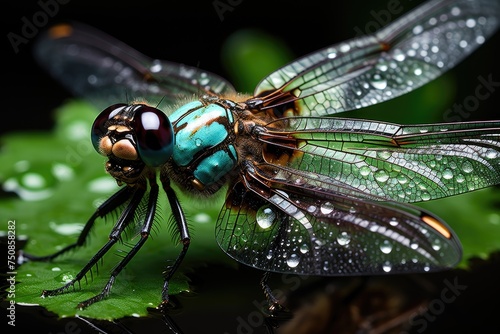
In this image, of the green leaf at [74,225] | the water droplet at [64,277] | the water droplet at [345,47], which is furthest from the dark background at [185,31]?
the water droplet at [64,277]

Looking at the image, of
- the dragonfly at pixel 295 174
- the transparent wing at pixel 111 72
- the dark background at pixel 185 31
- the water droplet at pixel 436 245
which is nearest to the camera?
the water droplet at pixel 436 245

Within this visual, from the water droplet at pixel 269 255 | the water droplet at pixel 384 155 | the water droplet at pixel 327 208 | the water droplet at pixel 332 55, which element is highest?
the water droplet at pixel 332 55

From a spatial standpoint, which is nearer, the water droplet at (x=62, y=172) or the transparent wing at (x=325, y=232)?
the transparent wing at (x=325, y=232)

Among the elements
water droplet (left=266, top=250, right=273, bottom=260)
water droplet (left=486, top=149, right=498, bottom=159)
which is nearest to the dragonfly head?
water droplet (left=266, top=250, right=273, bottom=260)

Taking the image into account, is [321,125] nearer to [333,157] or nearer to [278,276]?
[333,157]

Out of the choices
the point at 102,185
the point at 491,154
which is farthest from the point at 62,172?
the point at 491,154

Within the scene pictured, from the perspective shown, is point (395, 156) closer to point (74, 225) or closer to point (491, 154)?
point (491, 154)

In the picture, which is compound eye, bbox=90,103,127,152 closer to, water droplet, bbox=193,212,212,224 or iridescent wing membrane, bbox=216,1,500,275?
iridescent wing membrane, bbox=216,1,500,275

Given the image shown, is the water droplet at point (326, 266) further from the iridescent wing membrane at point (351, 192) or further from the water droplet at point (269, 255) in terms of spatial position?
the water droplet at point (269, 255)
